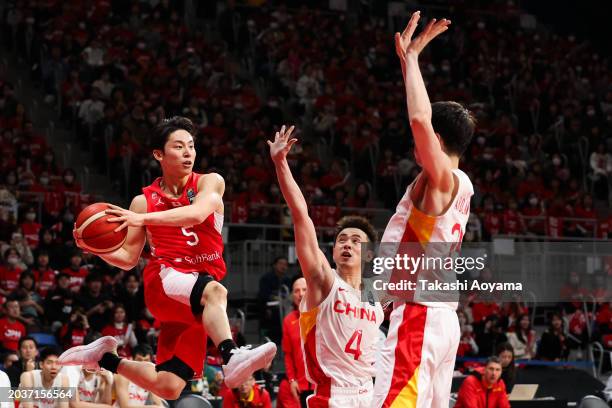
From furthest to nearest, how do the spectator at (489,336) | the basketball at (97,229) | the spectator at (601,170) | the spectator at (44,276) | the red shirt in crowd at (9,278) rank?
the spectator at (601,170) → the spectator at (489,336) → the red shirt in crowd at (9,278) → the spectator at (44,276) → the basketball at (97,229)

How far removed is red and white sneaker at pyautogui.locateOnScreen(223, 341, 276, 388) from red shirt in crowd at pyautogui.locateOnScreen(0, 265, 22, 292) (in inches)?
323

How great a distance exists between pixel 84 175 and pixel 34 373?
8.27m

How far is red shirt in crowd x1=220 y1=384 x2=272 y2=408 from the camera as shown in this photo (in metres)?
10.8

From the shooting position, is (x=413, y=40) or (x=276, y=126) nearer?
(x=413, y=40)

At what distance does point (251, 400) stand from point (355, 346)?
14.4 ft

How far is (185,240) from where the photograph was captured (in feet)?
22.9

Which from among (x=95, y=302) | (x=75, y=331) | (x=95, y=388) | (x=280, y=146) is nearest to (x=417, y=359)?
(x=280, y=146)

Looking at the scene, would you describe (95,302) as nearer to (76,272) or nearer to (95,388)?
(76,272)

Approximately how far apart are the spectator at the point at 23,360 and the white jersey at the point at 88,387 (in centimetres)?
52

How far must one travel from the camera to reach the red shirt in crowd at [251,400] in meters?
10.8

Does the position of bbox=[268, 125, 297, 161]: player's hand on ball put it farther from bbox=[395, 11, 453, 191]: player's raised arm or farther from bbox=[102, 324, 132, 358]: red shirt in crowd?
bbox=[102, 324, 132, 358]: red shirt in crowd

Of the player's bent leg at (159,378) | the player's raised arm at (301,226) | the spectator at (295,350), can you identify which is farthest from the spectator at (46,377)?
the player's raised arm at (301,226)

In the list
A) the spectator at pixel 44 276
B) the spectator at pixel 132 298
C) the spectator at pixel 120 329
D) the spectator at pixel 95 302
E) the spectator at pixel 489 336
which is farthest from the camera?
the spectator at pixel 489 336

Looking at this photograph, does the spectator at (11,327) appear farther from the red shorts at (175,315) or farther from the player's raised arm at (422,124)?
the player's raised arm at (422,124)
